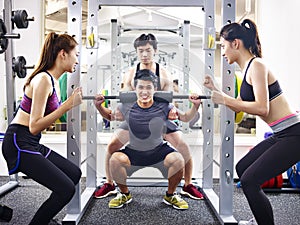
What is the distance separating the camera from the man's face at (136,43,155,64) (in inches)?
78.5

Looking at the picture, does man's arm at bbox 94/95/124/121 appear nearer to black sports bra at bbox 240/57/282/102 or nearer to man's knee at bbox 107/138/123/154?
man's knee at bbox 107/138/123/154

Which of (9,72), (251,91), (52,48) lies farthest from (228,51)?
(9,72)

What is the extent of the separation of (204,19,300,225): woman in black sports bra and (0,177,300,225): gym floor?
58 cm

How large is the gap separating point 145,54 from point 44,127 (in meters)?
0.71

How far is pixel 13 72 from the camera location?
11.0 ft

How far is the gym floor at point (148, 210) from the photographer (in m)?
2.53

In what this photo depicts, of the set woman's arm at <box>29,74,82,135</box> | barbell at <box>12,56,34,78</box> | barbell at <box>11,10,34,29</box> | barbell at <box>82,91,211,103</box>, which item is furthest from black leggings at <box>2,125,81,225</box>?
barbell at <box>11,10,34,29</box>

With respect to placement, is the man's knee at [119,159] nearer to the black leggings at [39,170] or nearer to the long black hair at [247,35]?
the black leggings at [39,170]

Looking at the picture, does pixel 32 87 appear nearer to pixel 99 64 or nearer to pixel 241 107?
pixel 99 64

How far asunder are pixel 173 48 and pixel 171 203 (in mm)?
1268

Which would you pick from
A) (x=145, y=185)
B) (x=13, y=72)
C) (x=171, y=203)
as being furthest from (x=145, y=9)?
(x=171, y=203)

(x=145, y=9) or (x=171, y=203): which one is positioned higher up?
(x=145, y=9)

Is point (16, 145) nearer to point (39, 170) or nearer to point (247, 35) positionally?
point (39, 170)

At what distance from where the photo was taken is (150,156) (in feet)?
7.00
